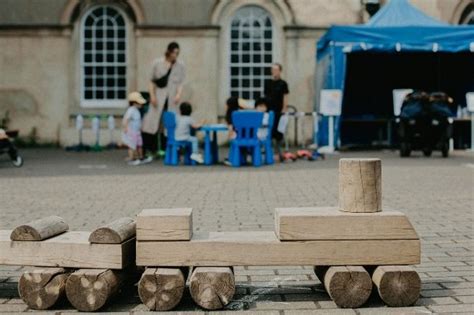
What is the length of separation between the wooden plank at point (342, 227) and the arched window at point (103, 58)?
2044 cm

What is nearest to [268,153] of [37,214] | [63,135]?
[37,214]

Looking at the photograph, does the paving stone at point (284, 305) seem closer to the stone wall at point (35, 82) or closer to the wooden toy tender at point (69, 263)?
the wooden toy tender at point (69, 263)

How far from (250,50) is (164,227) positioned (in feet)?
67.4

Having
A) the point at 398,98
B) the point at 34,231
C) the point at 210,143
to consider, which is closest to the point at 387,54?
the point at 398,98

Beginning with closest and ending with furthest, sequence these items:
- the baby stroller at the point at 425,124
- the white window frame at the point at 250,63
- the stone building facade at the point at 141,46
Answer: the baby stroller at the point at 425,124 < the stone building facade at the point at 141,46 < the white window frame at the point at 250,63

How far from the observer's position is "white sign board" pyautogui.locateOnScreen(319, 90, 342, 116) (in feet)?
64.0

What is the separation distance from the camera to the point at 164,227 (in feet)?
14.6

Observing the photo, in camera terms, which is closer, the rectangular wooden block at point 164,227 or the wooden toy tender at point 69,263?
the wooden toy tender at point 69,263

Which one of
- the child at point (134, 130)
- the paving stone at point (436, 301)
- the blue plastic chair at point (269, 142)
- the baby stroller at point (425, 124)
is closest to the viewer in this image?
the paving stone at point (436, 301)

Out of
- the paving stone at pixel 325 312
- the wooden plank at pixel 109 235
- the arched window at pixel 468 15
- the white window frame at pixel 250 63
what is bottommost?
the paving stone at pixel 325 312

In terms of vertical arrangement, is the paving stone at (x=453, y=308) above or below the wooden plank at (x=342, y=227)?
below

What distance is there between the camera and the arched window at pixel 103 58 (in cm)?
2458

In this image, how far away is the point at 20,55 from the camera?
24141 millimetres

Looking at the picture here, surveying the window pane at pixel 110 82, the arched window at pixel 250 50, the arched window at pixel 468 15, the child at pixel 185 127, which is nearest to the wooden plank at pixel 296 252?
the child at pixel 185 127
